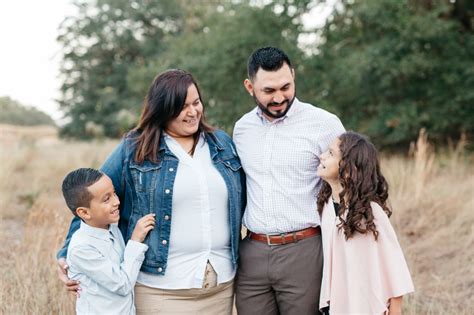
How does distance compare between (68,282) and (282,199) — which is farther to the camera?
(282,199)

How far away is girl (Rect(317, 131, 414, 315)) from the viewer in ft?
8.95

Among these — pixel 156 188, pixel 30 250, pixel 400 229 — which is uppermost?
pixel 156 188

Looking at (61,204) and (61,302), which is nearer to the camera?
(61,302)

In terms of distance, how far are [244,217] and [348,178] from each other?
24.6 inches

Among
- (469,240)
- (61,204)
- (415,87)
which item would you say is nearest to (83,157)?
(61,204)

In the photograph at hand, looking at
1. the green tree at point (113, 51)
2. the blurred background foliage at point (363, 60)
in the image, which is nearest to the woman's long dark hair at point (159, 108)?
the blurred background foliage at point (363, 60)

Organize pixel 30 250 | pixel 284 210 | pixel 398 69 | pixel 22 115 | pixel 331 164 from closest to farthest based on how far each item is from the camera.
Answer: pixel 331 164 < pixel 284 210 < pixel 30 250 < pixel 398 69 < pixel 22 115

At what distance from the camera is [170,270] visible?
2.86m

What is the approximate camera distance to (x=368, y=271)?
2750 millimetres

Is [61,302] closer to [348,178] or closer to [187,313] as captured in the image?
[187,313]

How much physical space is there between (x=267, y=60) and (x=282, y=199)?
2.36 feet

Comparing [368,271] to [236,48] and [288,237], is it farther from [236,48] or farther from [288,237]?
[236,48]

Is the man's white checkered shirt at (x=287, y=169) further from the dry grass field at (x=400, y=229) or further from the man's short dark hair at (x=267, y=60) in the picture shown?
the dry grass field at (x=400, y=229)

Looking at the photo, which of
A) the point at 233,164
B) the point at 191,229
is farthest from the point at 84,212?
the point at 233,164
